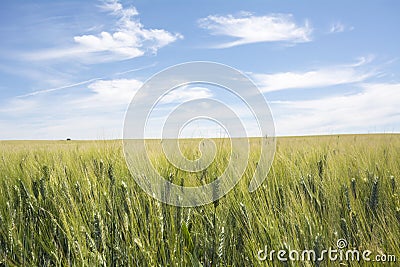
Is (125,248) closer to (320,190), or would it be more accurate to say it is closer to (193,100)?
(320,190)

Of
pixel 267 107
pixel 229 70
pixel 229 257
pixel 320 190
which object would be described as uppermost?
pixel 229 70

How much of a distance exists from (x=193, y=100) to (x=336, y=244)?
1.92 meters

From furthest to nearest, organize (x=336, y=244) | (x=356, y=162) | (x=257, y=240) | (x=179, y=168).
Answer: (x=356, y=162) < (x=179, y=168) < (x=257, y=240) < (x=336, y=244)

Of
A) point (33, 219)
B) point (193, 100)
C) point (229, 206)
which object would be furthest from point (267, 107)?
point (33, 219)

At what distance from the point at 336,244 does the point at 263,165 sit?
1489 mm

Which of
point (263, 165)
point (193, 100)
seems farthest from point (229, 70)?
point (263, 165)

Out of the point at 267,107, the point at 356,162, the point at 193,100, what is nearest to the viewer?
the point at 267,107

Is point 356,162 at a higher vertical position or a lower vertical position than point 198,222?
higher

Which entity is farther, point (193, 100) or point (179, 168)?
point (193, 100)

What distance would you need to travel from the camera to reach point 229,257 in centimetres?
189

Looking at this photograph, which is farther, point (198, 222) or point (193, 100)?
point (193, 100)

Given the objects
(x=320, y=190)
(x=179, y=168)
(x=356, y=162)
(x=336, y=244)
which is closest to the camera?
(x=336, y=244)

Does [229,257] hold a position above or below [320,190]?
below

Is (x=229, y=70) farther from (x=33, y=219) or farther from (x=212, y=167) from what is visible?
(x=33, y=219)
